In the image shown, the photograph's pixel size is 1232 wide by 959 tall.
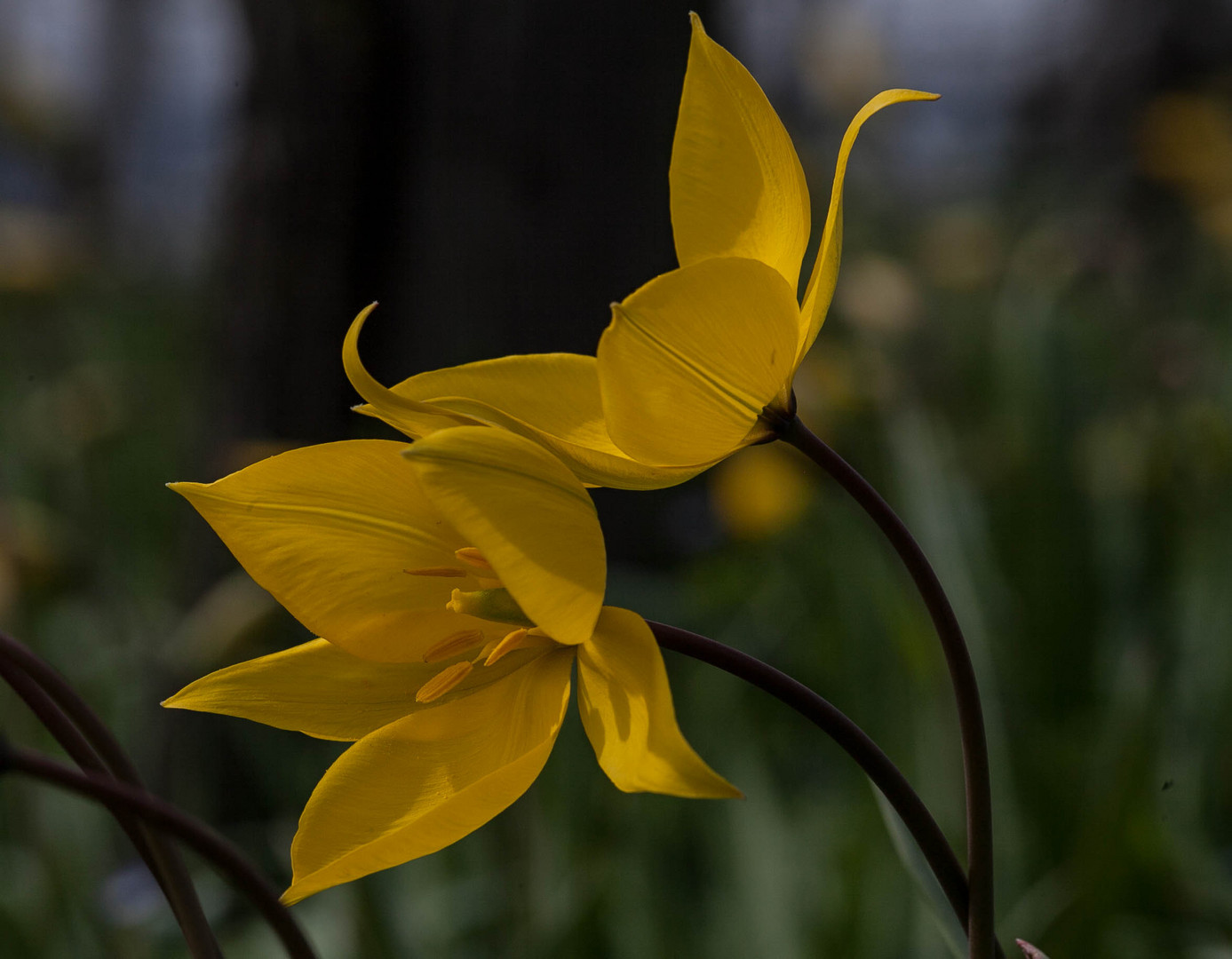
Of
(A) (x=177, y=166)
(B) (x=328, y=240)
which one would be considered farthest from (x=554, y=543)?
(A) (x=177, y=166)

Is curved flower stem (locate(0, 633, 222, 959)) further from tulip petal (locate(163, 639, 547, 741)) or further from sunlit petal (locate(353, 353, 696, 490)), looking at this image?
sunlit petal (locate(353, 353, 696, 490))

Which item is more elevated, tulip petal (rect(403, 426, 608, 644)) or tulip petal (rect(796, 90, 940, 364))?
tulip petal (rect(796, 90, 940, 364))

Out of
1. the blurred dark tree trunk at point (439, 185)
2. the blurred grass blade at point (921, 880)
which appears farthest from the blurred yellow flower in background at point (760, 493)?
the blurred grass blade at point (921, 880)

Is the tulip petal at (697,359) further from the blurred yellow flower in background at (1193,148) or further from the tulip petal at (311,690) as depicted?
the blurred yellow flower in background at (1193,148)

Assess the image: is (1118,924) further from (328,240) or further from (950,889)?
(328,240)

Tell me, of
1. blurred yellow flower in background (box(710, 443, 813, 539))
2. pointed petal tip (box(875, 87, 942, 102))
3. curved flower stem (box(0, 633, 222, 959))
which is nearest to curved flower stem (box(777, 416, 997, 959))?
pointed petal tip (box(875, 87, 942, 102))

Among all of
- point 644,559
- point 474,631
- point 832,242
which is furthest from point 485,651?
point 644,559

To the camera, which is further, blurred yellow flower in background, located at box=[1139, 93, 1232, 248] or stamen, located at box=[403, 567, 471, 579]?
blurred yellow flower in background, located at box=[1139, 93, 1232, 248]
